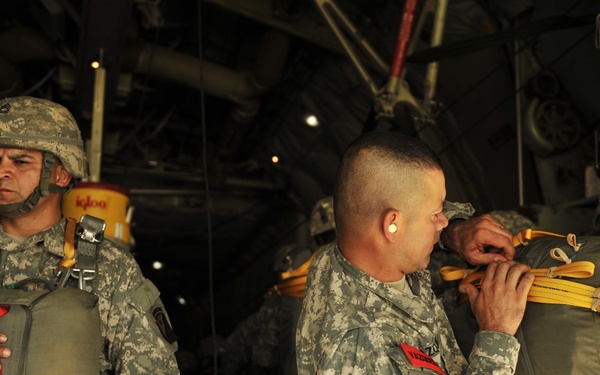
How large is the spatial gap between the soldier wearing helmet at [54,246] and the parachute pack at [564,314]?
1.18m

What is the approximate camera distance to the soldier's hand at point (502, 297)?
209 centimetres

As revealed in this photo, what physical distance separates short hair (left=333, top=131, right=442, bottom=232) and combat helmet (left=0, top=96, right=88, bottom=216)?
3.61 feet

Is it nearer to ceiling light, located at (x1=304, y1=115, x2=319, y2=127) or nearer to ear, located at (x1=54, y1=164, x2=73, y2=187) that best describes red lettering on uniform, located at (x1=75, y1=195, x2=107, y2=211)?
ear, located at (x1=54, y1=164, x2=73, y2=187)

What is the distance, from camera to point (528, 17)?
486 centimetres

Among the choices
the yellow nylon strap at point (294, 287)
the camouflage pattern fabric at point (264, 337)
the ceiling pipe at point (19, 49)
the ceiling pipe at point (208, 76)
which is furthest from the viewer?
the ceiling pipe at point (208, 76)

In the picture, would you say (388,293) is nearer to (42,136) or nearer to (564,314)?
(564,314)

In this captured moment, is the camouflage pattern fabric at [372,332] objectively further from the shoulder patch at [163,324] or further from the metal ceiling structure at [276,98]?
the metal ceiling structure at [276,98]

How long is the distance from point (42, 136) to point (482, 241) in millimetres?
1466

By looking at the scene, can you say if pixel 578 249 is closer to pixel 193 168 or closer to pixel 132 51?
pixel 132 51

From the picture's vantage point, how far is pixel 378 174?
2.15m

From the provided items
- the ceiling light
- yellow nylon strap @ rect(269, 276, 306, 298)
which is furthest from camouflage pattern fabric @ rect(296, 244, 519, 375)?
the ceiling light

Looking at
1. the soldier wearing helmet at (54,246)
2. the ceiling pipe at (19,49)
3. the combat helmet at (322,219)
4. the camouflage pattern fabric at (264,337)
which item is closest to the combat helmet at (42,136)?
the soldier wearing helmet at (54,246)

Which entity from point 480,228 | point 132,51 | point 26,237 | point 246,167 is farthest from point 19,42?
point 480,228

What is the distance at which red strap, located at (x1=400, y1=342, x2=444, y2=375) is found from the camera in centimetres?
197
